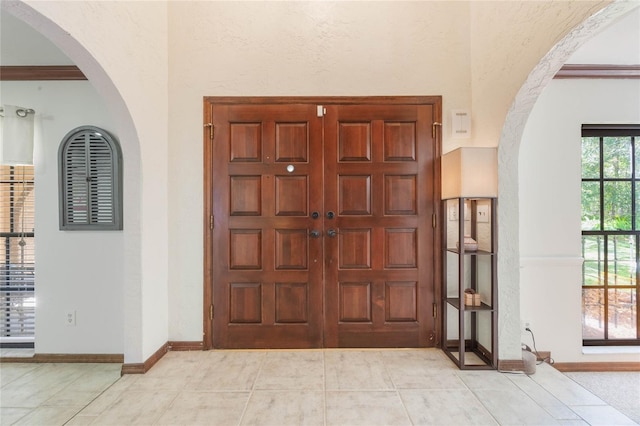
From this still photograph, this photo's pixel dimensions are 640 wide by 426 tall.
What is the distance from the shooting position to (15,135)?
2510 mm

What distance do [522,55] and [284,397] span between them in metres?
2.69

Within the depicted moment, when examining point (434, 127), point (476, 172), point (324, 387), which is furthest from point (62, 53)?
point (476, 172)

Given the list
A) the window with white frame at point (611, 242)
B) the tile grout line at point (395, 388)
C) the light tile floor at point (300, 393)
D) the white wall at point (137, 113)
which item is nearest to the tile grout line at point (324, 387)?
the light tile floor at point (300, 393)

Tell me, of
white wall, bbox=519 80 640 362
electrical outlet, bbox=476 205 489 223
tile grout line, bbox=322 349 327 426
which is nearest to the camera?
tile grout line, bbox=322 349 327 426

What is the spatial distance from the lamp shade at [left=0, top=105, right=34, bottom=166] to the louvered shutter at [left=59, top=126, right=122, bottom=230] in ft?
0.94

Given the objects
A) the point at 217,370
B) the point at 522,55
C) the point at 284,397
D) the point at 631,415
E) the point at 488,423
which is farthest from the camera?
the point at 631,415

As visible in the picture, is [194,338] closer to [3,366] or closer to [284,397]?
[284,397]

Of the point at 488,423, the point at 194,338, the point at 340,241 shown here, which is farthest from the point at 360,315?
the point at 194,338

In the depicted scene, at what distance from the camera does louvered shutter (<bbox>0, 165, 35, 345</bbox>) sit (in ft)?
9.29

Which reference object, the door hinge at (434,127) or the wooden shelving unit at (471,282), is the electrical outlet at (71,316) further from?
the door hinge at (434,127)

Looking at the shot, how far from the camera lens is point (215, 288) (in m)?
2.57

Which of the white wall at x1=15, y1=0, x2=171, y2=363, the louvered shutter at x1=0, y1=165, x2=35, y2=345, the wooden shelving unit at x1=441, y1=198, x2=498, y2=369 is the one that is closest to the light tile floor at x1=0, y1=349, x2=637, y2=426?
the wooden shelving unit at x1=441, y1=198, x2=498, y2=369

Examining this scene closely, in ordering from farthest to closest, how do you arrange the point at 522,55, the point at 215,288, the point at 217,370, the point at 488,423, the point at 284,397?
the point at 215,288 < the point at 217,370 < the point at 522,55 < the point at 284,397 < the point at 488,423

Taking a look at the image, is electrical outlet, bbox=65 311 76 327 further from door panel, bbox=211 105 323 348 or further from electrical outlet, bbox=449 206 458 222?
electrical outlet, bbox=449 206 458 222
